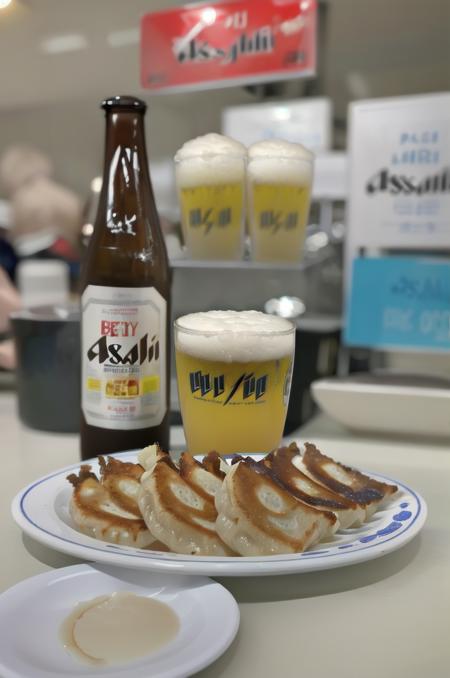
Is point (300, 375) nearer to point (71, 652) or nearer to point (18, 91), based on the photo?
point (71, 652)

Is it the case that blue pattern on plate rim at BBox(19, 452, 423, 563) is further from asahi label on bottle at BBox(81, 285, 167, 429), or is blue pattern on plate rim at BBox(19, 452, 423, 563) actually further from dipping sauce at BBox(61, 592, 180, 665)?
asahi label on bottle at BBox(81, 285, 167, 429)

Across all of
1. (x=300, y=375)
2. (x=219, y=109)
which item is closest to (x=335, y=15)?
(x=219, y=109)

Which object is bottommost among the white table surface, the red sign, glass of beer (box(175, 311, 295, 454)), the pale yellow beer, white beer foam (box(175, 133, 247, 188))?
the white table surface

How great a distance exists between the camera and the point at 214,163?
1.04 meters

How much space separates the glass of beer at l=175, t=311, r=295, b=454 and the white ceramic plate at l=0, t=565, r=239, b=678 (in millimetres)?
286

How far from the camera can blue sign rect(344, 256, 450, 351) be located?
1.22 metres

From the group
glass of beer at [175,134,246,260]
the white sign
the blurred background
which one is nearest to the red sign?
the blurred background

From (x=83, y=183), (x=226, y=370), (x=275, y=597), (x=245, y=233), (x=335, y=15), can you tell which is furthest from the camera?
(x=83, y=183)

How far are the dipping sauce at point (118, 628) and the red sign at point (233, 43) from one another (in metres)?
1.05

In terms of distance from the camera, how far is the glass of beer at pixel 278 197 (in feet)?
3.42

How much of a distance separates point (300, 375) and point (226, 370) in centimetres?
33

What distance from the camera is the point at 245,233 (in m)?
1.09

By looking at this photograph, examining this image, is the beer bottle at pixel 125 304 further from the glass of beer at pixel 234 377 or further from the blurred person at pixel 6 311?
the blurred person at pixel 6 311

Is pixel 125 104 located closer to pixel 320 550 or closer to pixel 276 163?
pixel 276 163
